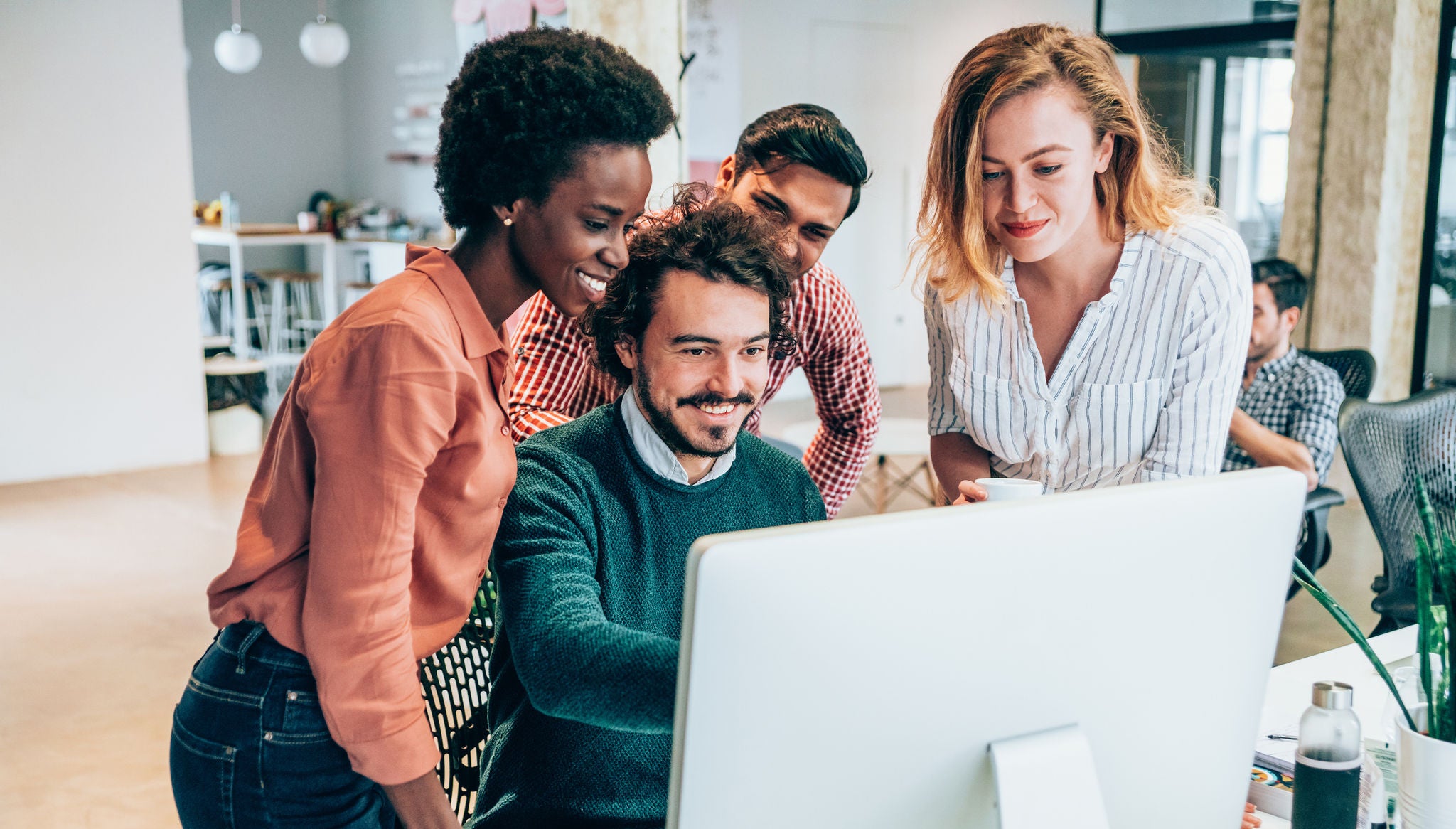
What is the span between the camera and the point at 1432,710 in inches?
37.5

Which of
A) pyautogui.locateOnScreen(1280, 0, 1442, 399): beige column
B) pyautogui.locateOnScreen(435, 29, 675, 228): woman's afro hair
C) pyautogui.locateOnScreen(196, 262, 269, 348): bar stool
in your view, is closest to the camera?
pyautogui.locateOnScreen(435, 29, 675, 228): woman's afro hair

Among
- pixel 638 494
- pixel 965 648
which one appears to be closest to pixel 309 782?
pixel 638 494

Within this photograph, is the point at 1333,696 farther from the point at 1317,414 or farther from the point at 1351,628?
the point at 1317,414

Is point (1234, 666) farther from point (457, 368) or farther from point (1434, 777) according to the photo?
point (457, 368)

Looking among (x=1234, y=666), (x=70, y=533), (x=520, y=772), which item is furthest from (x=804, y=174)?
(x=70, y=533)

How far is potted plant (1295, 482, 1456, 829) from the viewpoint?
0.93 m

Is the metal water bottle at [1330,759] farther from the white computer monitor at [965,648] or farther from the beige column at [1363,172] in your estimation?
the beige column at [1363,172]

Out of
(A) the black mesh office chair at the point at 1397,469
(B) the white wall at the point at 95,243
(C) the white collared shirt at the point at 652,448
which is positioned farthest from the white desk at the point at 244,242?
(C) the white collared shirt at the point at 652,448

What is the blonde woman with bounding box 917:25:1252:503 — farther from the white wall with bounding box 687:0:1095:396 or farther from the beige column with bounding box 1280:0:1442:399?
the white wall with bounding box 687:0:1095:396

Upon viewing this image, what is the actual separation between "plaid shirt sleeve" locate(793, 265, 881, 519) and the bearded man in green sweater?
46cm

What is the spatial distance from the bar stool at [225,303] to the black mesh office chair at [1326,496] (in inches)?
323

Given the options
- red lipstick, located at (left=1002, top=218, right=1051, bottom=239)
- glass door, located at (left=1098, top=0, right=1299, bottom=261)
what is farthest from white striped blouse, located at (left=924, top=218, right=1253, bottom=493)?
glass door, located at (left=1098, top=0, right=1299, bottom=261)

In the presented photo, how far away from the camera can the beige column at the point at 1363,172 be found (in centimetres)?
546

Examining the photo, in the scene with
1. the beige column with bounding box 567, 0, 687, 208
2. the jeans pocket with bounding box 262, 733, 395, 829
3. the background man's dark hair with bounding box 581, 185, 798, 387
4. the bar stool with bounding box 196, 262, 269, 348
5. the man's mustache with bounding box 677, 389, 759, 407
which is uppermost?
the beige column with bounding box 567, 0, 687, 208
